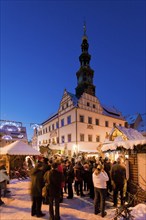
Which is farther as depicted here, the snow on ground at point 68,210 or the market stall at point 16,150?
the market stall at point 16,150

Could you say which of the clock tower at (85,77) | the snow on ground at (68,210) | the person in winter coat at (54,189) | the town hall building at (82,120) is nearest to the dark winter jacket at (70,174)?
the snow on ground at (68,210)

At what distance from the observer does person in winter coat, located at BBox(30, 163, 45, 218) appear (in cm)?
696

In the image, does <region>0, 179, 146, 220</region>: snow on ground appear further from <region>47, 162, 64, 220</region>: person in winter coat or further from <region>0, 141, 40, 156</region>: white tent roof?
<region>0, 141, 40, 156</region>: white tent roof

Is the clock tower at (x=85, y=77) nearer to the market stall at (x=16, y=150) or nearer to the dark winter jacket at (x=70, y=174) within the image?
the market stall at (x=16, y=150)

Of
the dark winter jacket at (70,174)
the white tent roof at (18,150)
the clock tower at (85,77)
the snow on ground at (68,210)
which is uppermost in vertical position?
the clock tower at (85,77)

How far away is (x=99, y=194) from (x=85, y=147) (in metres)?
27.9

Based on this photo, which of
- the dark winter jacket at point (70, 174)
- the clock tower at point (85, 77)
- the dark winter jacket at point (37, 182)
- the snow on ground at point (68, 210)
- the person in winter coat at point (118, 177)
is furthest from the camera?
the clock tower at point (85, 77)

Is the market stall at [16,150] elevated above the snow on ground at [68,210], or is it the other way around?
the market stall at [16,150]

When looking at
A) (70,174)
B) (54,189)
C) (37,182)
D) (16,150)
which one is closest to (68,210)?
(37,182)

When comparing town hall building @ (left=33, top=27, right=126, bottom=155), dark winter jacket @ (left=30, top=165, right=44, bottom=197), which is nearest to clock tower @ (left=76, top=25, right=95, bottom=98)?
town hall building @ (left=33, top=27, right=126, bottom=155)

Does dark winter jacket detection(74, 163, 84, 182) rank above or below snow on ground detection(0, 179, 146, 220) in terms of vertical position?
above

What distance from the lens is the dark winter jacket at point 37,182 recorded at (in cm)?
695

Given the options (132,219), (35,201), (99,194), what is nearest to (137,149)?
(99,194)

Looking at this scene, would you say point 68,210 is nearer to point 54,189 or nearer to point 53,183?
point 54,189
